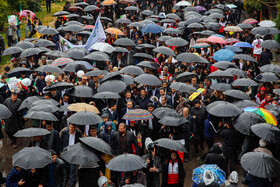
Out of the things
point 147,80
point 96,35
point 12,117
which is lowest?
point 12,117

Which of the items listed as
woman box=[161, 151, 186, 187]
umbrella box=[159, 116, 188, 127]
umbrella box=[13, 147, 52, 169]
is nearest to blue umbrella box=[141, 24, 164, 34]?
umbrella box=[159, 116, 188, 127]

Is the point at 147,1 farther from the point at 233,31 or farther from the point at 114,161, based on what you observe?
the point at 114,161

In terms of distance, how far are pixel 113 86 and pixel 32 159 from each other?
4430mm

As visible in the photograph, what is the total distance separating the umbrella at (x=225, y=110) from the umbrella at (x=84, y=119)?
2927mm

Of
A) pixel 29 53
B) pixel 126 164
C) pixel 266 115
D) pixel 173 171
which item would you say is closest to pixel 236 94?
pixel 266 115

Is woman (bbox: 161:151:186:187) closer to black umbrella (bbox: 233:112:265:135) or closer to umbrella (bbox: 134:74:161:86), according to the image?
black umbrella (bbox: 233:112:265:135)

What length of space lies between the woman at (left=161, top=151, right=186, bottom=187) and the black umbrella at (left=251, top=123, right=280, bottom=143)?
195 centimetres

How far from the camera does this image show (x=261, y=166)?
24.1 feet

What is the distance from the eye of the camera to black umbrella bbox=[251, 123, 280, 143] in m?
8.60

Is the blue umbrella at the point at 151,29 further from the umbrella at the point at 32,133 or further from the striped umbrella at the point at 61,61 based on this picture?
the umbrella at the point at 32,133

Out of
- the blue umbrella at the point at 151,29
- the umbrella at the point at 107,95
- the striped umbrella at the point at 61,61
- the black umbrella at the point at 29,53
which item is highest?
the blue umbrella at the point at 151,29

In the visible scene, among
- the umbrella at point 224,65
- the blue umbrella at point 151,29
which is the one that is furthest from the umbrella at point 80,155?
the blue umbrella at point 151,29

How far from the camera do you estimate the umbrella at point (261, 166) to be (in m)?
7.28

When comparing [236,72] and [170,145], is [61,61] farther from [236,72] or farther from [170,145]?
[170,145]
